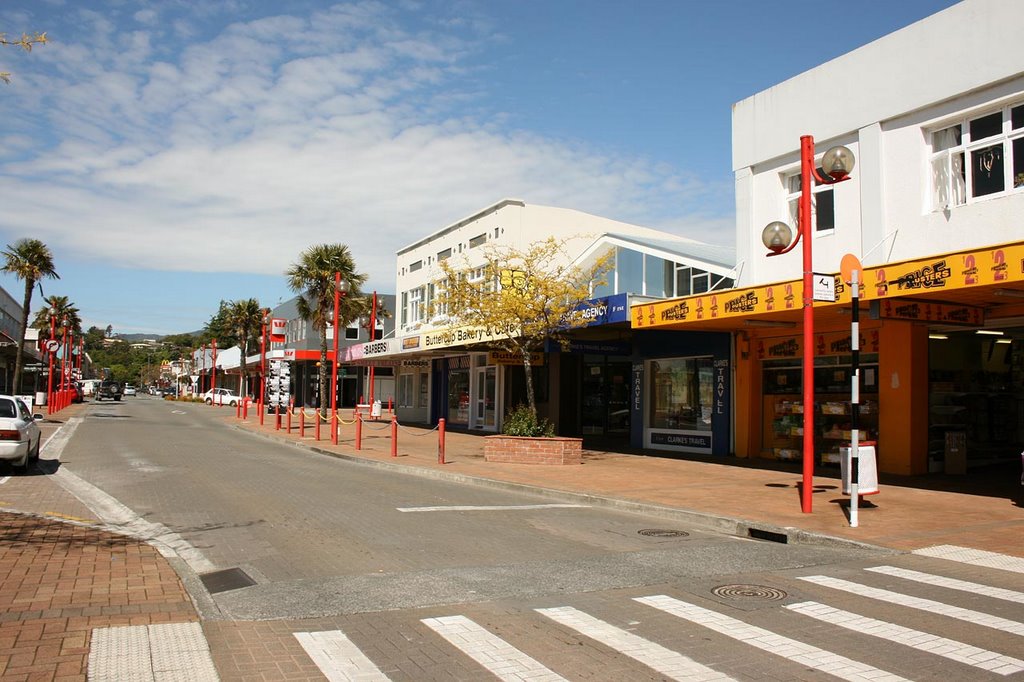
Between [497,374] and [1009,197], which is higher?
[1009,197]

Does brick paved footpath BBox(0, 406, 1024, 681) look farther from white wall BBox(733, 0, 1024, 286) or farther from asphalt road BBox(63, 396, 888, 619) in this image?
white wall BBox(733, 0, 1024, 286)

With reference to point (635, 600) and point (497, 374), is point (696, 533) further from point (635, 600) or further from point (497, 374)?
point (497, 374)

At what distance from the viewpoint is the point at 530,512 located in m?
12.0

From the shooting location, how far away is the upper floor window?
13531mm

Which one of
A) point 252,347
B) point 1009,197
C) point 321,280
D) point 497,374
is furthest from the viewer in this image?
point 252,347

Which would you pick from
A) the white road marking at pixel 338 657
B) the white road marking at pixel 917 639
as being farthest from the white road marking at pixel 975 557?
the white road marking at pixel 338 657

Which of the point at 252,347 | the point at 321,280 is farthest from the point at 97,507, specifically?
the point at 252,347

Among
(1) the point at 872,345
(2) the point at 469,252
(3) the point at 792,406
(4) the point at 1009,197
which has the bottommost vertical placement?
(3) the point at 792,406

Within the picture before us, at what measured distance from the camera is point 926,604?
6762mm

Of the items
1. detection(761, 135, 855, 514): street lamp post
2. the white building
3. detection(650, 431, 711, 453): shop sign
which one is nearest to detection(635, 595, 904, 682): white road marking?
detection(761, 135, 855, 514): street lamp post

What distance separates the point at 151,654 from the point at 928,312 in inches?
540

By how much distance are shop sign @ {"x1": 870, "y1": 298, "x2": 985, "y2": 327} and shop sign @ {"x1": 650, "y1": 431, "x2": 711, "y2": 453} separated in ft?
23.9

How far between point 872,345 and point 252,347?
239 feet

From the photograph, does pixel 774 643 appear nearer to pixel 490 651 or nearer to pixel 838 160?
pixel 490 651
